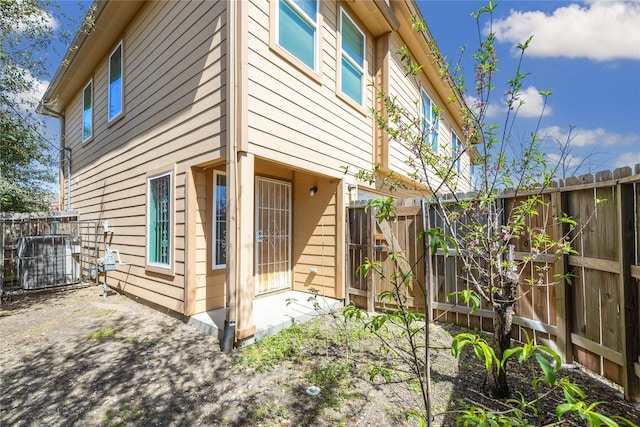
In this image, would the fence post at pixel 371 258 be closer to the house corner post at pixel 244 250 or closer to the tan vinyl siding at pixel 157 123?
the house corner post at pixel 244 250

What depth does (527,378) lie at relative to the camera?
294 cm

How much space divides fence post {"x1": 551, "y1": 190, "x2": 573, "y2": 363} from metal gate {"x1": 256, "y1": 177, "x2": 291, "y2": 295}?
13.9ft

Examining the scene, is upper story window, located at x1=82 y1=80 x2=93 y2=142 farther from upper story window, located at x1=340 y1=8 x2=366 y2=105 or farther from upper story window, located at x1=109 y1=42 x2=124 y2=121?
upper story window, located at x1=340 y1=8 x2=366 y2=105

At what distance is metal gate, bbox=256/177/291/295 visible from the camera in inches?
218

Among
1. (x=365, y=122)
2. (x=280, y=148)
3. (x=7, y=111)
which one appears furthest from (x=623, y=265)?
(x=7, y=111)

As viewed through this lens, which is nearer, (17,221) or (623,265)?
(623,265)

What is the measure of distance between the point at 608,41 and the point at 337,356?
880 centimetres

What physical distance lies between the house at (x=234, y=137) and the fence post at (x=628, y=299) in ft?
5.44

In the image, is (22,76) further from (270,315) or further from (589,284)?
(589,284)

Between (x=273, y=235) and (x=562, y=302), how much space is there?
14.3ft

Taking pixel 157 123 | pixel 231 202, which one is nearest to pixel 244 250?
pixel 231 202

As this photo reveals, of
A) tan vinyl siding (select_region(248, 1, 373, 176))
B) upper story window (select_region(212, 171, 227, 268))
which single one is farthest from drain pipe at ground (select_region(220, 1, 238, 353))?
upper story window (select_region(212, 171, 227, 268))

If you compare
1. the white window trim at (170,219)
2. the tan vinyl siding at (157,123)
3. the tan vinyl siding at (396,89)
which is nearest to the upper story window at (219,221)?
the tan vinyl siding at (157,123)

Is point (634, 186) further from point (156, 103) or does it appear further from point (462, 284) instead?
point (156, 103)
